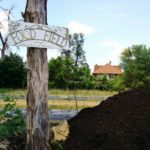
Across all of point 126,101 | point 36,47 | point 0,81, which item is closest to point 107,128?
point 126,101

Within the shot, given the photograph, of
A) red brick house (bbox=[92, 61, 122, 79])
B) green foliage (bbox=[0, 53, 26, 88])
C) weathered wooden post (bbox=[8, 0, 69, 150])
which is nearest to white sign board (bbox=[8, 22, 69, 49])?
weathered wooden post (bbox=[8, 0, 69, 150])

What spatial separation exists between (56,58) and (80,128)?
116 feet

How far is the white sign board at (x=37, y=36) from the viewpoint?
6617mm

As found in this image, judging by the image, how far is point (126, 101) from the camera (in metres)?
8.96

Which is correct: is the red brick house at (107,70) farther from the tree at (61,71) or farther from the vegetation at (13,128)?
the vegetation at (13,128)

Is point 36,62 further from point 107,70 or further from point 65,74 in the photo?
point 107,70

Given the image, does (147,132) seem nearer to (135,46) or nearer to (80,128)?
(80,128)

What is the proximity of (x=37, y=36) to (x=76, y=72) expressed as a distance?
A: 3216cm

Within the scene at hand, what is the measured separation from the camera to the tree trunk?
665cm

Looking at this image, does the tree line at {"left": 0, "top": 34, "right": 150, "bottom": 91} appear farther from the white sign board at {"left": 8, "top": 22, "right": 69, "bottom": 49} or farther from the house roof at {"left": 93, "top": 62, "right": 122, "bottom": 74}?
the house roof at {"left": 93, "top": 62, "right": 122, "bottom": 74}

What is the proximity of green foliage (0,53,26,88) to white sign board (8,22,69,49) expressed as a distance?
34.5 m

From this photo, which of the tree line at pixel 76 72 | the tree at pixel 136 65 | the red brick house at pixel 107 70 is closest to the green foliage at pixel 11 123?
the tree line at pixel 76 72

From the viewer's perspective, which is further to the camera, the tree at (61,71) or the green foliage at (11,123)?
the tree at (61,71)

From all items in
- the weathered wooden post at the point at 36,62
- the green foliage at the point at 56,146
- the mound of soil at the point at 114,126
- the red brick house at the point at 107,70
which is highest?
the red brick house at the point at 107,70
